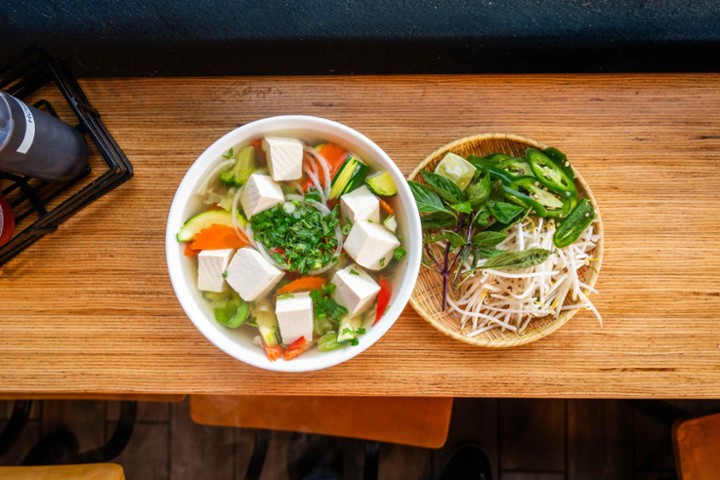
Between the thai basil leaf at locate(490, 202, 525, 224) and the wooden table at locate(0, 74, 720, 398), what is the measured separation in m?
0.25

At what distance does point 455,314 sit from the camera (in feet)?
4.87

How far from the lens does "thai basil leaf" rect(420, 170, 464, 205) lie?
1.37 metres

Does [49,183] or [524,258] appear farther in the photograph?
[49,183]

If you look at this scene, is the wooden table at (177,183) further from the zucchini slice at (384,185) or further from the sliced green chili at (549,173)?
the zucchini slice at (384,185)

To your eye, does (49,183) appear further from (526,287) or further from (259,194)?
(526,287)

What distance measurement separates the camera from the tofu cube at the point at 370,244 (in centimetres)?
125

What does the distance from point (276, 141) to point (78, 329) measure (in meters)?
0.77

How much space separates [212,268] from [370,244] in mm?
364

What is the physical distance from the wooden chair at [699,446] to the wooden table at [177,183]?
572 millimetres

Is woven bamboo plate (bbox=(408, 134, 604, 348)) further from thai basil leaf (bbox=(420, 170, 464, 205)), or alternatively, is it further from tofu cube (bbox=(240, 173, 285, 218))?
tofu cube (bbox=(240, 173, 285, 218))

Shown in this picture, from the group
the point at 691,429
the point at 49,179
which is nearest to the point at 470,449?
the point at 691,429

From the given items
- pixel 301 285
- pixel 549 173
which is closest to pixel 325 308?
pixel 301 285

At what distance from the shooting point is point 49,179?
4.63 feet

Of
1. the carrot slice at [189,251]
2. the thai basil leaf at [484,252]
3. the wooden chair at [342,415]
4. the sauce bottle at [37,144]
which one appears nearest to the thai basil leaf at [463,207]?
the thai basil leaf at [484,252]
